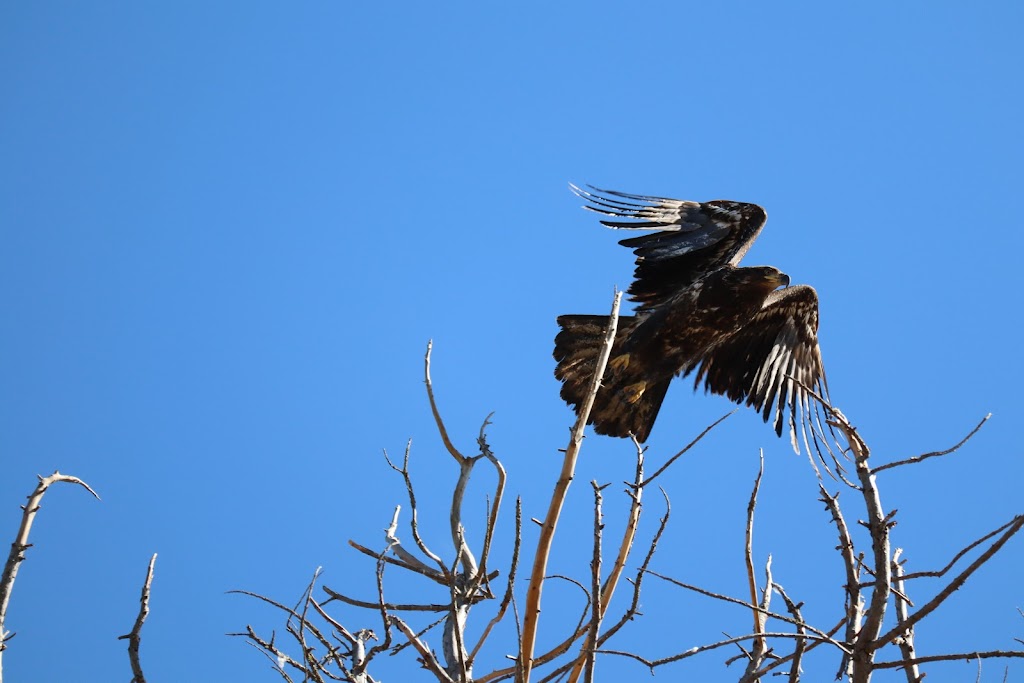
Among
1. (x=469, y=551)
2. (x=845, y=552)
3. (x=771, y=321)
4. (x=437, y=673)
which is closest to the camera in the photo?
(x=845, y=552)

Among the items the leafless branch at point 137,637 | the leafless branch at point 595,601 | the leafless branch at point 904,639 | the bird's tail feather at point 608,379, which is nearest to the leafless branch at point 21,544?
the leafless branch at point 137,637

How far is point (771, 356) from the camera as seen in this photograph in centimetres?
677

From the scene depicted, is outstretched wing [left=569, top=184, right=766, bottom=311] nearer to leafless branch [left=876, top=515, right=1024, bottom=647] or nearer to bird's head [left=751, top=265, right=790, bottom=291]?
bird's head [left=751, top=265, right=790, bottom=291]

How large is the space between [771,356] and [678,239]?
104cm

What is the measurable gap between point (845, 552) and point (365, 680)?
122cm

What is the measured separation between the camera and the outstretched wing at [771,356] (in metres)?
6.61

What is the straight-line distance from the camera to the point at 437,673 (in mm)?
2475

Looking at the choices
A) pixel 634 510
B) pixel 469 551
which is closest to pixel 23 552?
pixel 469 551

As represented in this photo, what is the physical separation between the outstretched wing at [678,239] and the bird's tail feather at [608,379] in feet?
0.90

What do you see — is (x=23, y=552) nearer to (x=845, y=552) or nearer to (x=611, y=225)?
(x=845, y=552)

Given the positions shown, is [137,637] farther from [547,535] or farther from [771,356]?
[771,356]

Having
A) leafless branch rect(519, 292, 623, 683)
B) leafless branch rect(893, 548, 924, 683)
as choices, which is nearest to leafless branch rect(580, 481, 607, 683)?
leafless branch rect(519, 292, 623, 683)

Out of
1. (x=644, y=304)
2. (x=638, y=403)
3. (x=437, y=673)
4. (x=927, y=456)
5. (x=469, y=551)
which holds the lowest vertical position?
(x=437, y=673)

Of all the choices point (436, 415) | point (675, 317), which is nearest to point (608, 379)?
point (675, 317)
